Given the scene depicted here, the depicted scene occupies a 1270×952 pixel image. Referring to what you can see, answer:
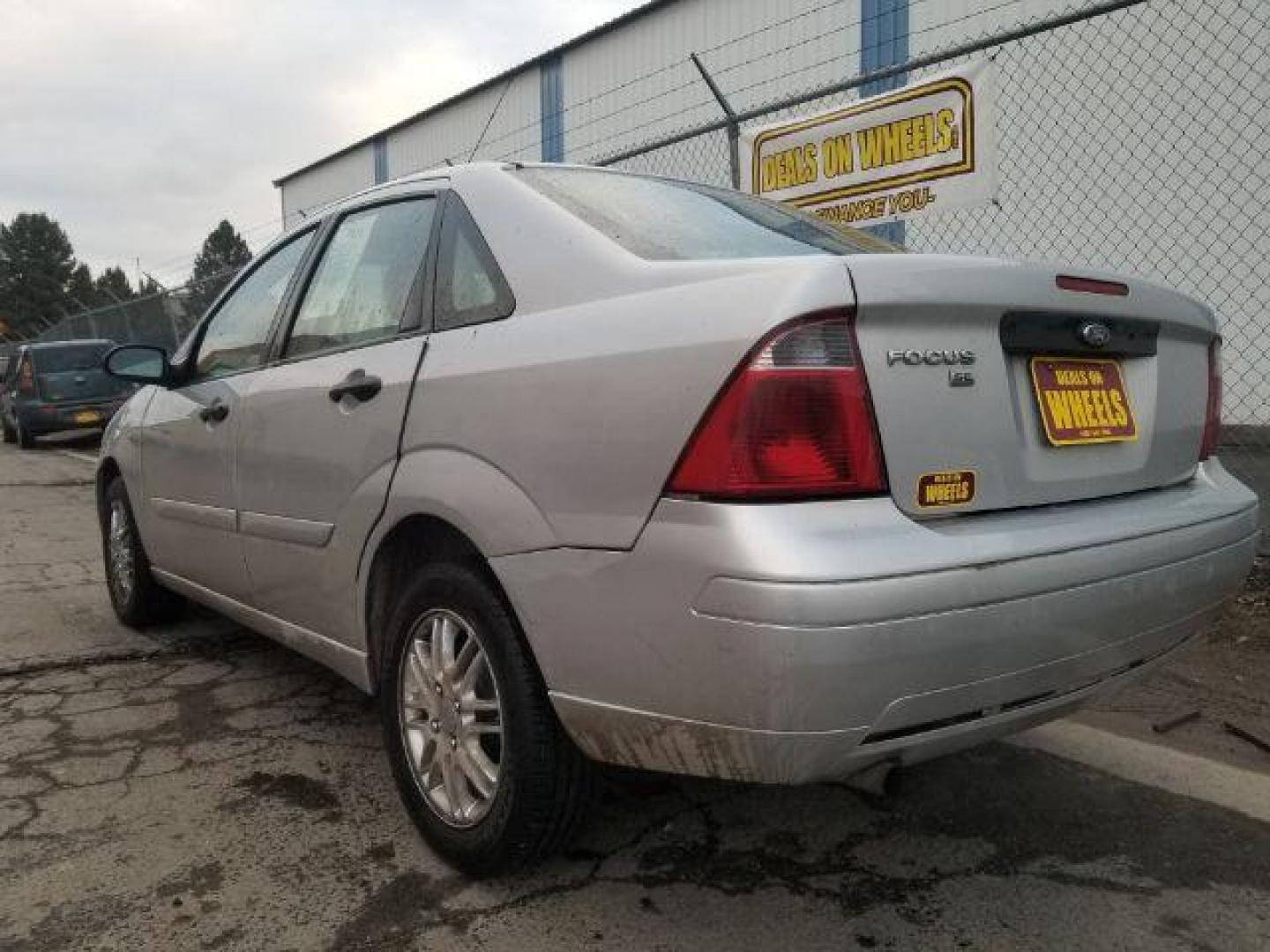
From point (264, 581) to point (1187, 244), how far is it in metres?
8.76

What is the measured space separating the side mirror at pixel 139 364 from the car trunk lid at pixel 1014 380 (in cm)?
296

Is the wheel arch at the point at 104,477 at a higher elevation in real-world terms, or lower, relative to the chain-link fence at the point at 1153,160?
lower

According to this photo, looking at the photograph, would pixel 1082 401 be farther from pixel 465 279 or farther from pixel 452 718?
pixel 452 718

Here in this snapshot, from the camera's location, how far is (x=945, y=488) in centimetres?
189

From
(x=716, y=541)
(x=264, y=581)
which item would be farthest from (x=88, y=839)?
(x=716, y=541)

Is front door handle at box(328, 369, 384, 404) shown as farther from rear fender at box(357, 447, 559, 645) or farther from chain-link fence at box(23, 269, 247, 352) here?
chain-link fence at box(23, 269, 247, 352)

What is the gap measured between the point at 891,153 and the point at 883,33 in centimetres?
682

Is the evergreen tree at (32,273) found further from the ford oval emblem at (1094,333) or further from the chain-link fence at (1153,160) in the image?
the ford oval emblem at (1094,333)

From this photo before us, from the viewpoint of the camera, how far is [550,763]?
217cm

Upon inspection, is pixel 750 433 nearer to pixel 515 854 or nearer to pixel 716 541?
pixel 716 541

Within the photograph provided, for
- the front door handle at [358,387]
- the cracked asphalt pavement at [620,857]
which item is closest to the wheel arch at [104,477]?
the cracked asphalt pavement at [620,857]

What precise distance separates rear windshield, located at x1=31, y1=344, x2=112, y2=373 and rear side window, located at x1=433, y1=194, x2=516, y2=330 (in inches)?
568

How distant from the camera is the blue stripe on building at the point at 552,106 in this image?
16672mm

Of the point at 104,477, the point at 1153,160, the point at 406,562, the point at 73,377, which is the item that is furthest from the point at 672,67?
the point at 406,562
